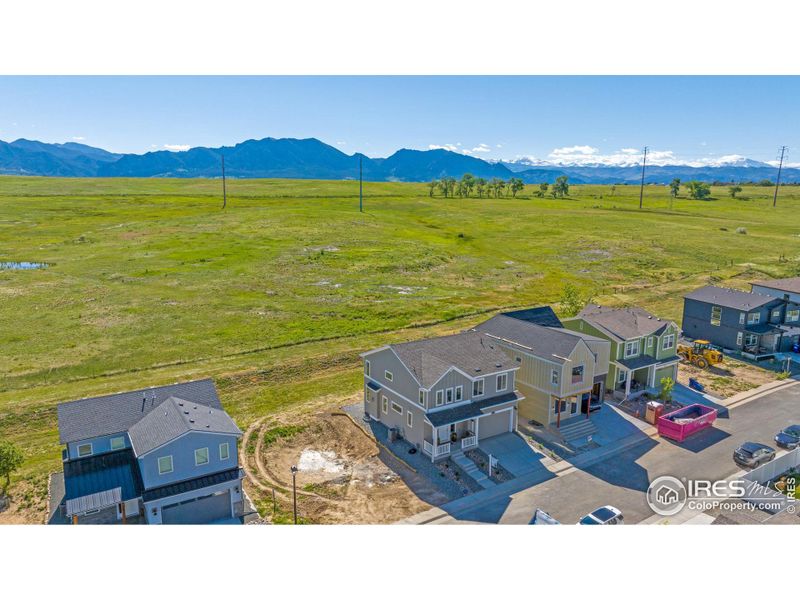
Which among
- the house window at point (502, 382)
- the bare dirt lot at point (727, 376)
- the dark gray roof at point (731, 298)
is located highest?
the dark gray roof at point (731, 298)

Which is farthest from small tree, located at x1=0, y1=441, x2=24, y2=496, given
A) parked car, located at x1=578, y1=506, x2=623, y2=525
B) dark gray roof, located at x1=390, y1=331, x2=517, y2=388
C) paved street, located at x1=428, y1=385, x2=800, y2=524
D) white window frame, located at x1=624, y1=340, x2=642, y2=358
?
white window frame, located at x1=624, y1=340, x2=642, y2=358

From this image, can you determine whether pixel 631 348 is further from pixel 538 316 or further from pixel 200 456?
pixel 200 456

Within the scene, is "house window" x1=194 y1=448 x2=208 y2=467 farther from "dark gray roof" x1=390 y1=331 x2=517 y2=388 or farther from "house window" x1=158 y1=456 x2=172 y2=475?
"dark gray roof" x1=390 y1=331 x2=517 y2=388

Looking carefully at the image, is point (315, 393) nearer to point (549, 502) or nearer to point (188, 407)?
point (188, 407)

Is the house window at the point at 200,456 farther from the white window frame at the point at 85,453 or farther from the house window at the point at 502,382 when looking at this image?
the house window at the point at 502,382

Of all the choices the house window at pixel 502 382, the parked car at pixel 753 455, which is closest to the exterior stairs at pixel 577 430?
the house window at pixel 502 382

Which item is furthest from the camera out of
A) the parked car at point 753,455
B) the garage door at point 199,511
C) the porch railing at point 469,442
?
the porch railing at point 469,442

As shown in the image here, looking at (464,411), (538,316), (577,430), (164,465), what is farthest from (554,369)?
(164,465)
